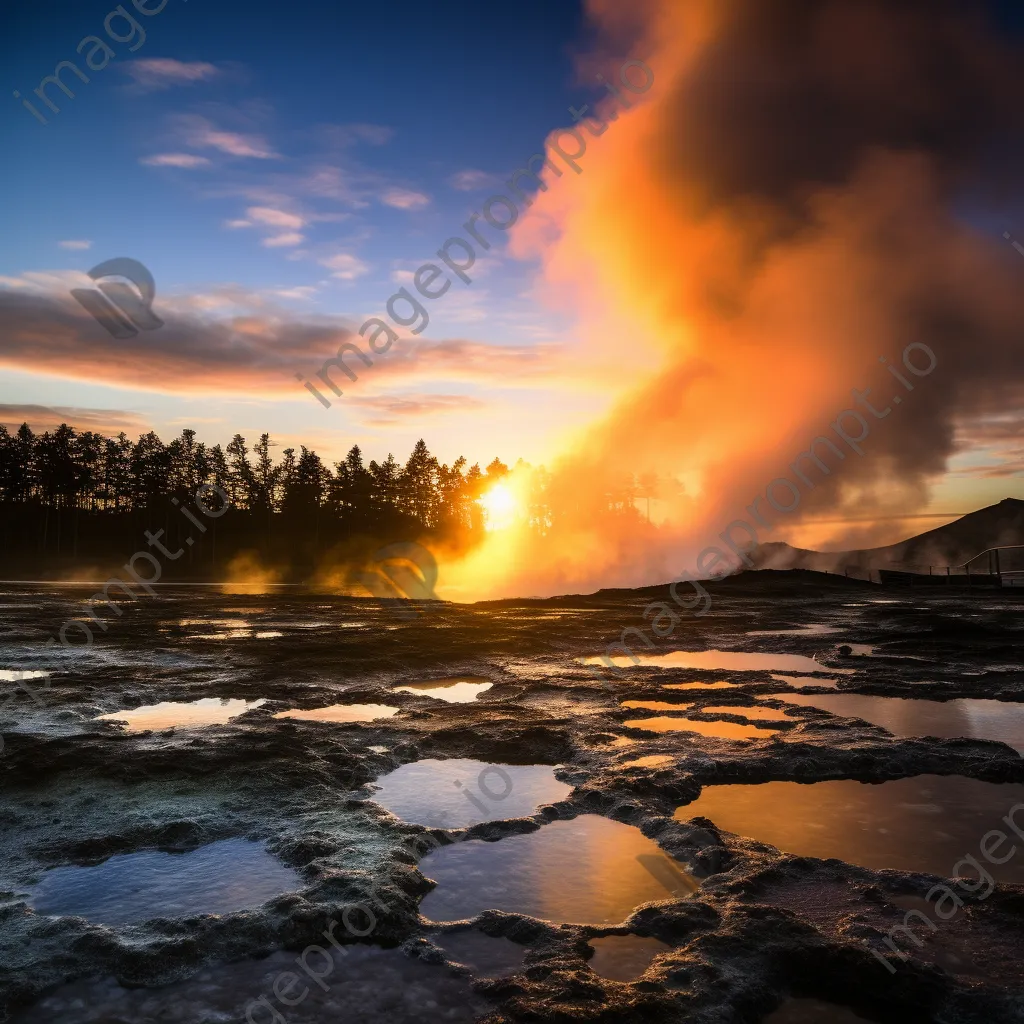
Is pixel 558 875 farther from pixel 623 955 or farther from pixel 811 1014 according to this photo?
pixel 811 1014

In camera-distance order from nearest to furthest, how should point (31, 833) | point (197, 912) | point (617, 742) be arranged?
1. point (197, 912)
2. point (31, 833)
3. point (617, 742)

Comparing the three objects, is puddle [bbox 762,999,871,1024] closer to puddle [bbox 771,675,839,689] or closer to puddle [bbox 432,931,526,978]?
puddle [bbox 432,931,526,978]

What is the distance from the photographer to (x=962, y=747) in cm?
678

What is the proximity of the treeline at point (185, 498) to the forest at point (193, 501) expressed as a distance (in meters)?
0.13

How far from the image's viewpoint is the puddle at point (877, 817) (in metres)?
4.45

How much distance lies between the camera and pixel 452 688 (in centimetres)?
1080

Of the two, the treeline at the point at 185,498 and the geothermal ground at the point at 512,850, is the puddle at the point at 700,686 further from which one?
the treeline at the point at 185,498

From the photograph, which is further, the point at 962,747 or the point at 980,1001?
the point at 962,747

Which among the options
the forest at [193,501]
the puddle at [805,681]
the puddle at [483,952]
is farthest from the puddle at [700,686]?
the forest at [193,501]

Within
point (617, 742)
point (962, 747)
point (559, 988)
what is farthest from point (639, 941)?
point (962, 747)

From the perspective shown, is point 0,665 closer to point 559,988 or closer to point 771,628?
point 559,988

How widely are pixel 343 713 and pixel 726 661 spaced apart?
750 cm

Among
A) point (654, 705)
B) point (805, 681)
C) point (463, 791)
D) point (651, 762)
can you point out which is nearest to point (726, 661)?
point (805, 681)

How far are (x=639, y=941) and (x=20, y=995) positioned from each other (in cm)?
277
